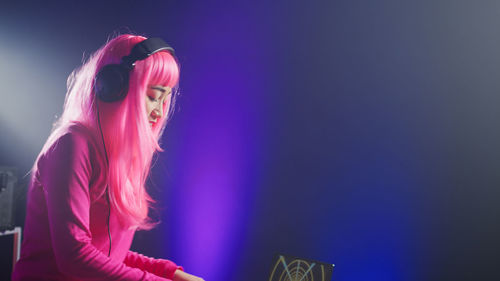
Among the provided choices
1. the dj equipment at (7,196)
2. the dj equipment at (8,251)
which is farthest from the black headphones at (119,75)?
the dj equipment at (8,251)

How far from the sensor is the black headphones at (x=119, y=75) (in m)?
1.10

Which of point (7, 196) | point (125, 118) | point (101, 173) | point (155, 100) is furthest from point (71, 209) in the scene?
point (7, 196)

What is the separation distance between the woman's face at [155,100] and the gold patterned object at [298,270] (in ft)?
2.24

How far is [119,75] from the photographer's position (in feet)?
3.61

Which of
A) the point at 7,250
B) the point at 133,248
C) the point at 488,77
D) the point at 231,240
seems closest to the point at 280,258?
the point at 231,240

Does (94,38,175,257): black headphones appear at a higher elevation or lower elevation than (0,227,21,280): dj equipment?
higher

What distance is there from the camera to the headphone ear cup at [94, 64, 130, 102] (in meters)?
1.10

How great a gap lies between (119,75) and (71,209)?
1.24 feet

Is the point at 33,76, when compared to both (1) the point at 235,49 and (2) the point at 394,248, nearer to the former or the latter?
(1) the point at 235,49

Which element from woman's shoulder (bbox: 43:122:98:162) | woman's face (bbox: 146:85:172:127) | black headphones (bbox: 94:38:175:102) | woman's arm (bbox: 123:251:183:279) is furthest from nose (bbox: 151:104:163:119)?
woman's arm (bbox: 123:251:183:279)

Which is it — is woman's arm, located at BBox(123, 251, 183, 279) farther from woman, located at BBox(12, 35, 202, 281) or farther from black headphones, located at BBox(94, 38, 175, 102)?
black headphones, located at BBox(94, 38, 175, 102)

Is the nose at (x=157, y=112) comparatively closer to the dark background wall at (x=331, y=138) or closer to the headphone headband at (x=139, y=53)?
the headphone headband at (x=139, y=53)

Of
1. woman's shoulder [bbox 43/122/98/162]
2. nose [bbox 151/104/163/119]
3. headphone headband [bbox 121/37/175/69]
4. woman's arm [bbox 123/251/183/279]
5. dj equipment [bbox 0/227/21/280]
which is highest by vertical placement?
headphone headband [bbox 121/37/175/69]

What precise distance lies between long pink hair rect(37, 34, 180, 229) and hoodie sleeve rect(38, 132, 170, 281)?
0.11 meters
